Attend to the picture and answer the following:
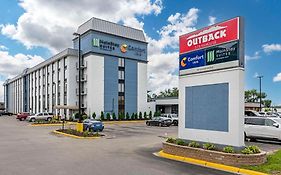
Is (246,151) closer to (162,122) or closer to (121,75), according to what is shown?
(162,122)

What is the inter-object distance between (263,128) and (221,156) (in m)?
9.41

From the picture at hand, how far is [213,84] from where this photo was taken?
11.8 m

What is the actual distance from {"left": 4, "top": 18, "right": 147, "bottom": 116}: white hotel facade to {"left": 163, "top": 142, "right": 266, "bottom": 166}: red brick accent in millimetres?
37914

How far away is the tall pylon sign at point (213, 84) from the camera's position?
35.6 ft

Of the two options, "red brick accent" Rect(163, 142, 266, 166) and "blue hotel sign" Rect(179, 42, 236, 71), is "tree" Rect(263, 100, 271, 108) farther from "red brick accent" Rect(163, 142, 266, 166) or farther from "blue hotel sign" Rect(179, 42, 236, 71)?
"red brick accent" Rect(163, 142, 266, 166)

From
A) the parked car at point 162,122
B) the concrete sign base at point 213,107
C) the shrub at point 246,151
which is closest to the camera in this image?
the shrub at point 246,151

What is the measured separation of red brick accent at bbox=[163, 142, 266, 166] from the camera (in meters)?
9.91

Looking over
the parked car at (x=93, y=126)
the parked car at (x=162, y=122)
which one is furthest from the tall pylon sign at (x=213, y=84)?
the parked car at (x=162, y=122)

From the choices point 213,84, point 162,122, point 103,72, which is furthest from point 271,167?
point 103,72

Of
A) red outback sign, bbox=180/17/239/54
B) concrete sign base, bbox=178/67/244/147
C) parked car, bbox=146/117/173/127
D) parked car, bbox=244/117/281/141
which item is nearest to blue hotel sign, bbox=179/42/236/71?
red outback sign, bbox=180/17/239/54

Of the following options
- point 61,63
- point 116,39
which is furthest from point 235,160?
point 61,63

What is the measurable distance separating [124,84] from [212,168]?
4431 cm

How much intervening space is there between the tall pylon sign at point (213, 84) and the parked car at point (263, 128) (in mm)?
7906

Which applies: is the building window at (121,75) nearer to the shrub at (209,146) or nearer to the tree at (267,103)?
the shrub at (209,146)
